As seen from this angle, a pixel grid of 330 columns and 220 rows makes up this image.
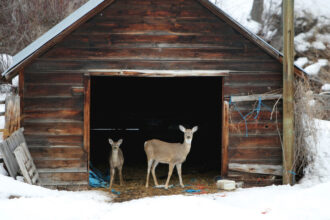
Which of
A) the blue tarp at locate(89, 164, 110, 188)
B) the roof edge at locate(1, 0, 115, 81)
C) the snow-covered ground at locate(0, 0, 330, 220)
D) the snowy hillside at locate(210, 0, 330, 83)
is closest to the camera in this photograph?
the snow-covered ground at locate(0, 0, 330, 220)

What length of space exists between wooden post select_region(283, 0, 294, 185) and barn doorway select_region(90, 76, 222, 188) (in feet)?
20.9

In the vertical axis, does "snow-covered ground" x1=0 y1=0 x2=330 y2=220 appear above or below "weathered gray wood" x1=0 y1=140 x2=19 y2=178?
below

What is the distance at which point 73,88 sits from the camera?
10.7m

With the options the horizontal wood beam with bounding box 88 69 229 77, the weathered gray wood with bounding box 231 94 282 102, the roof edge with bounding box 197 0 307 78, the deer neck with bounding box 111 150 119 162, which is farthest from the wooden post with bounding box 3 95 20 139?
the weathered gray wood with bounding box 231 94 282 102

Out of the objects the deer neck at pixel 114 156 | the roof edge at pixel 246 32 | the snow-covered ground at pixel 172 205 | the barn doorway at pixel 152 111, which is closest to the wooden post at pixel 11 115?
the snow-covered ground at pixel 172 205

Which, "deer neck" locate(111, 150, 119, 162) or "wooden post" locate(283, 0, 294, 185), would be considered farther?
"deer neck" locate(111, 150, 119, 162)

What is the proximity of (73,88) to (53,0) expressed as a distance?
1584 cm

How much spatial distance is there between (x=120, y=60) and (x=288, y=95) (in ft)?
13.6

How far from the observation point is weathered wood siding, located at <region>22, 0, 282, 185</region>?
34.9 feet

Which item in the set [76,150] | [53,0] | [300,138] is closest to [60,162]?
[76,150]

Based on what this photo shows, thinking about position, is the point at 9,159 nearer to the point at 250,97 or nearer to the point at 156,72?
the point at 156,72

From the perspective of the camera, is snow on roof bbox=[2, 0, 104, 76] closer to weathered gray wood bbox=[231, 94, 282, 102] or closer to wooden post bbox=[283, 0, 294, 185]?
weathered gray wood bbox=[231, 94, 282, 102]

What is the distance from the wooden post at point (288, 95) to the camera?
1059 centimetres

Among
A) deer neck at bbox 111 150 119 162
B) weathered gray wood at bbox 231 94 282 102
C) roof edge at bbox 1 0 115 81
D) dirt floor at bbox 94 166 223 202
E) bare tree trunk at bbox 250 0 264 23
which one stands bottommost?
dirt floor at bbox 94 166 223 202
